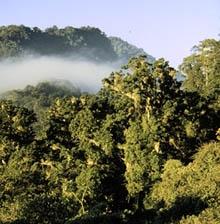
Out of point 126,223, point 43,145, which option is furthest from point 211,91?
point 126,223

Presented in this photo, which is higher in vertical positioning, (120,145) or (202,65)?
(202,65)

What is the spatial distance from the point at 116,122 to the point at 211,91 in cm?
1450

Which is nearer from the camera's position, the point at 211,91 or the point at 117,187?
the point at 117,187

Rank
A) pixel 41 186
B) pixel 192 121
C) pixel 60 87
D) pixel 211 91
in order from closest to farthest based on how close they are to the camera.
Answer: pixel 41 186
pixel 192 121
pixel 211 91
pixel 60 87

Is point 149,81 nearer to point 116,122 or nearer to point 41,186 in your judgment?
point 116,122

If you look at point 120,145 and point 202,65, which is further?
point 202,65

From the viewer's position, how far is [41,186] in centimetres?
4547

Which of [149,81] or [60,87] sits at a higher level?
[149,81]

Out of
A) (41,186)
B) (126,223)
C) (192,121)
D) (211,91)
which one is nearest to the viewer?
(126,223)

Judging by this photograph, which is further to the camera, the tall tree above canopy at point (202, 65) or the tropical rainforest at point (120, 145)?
the tall tree above canopy at point (202, 65)

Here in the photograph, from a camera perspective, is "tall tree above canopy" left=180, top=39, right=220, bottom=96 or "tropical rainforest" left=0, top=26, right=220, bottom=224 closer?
"tropical rainforest" left=0, top=26, right=220, bottom=224

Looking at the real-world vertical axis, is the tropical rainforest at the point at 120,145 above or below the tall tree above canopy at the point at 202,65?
below

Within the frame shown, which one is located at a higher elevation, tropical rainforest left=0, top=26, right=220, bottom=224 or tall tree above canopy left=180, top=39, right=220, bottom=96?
tall tree above canopy left=180, top=39, right=220, bottom=96

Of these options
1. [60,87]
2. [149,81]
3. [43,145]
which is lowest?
[60,87]
